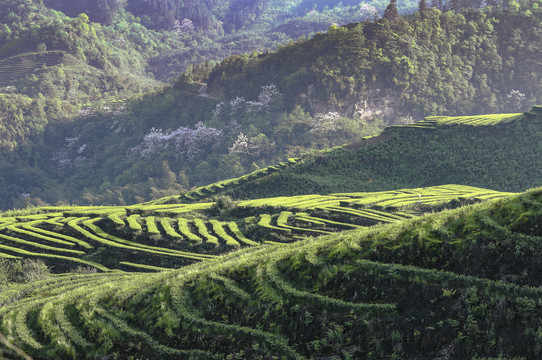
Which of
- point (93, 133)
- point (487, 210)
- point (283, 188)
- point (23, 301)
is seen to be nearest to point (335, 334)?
point (487, 210)

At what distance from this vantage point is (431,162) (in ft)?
178

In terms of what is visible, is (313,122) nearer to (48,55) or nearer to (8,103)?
(8,103)

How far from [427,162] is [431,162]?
1.44 ft

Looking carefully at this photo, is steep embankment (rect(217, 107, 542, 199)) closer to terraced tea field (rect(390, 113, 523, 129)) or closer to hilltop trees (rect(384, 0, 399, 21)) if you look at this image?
terraced tea field (rect(390, 113, 523, 129))

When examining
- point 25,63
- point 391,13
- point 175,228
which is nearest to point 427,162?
point 175,228

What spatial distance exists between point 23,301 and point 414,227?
12.9 meters

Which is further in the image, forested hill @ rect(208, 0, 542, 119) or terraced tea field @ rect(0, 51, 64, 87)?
terraced tea field @ rect(0, 51, 64, 87)

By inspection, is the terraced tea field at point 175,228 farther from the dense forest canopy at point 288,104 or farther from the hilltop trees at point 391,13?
the hilltop trees at point 391,13

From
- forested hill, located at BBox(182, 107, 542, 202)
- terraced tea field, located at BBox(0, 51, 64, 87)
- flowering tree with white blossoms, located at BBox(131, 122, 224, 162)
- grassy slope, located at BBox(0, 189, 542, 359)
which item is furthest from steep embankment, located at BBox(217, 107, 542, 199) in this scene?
terraced tea field, located at BBox(0, 51, 64, 87)

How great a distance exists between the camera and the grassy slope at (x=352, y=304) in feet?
29.3

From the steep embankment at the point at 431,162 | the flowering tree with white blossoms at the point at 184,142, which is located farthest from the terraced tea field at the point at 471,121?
the flowering tree with white blossoms at the point at 184,142

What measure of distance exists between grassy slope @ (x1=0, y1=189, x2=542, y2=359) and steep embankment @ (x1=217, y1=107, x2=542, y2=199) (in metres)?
39.3

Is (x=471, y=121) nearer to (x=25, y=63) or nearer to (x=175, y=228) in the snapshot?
(x=175, y=228)

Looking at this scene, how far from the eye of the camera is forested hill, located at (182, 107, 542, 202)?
50875 millimetres
